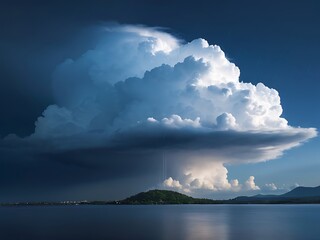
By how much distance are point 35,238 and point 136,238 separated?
31721 mm

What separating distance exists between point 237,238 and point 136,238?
3262 centimetres

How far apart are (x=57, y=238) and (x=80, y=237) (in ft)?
22.9

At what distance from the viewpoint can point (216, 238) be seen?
124 meters

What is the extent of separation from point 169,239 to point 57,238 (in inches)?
1357

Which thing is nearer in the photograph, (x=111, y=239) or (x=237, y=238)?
(x=111, y=239)

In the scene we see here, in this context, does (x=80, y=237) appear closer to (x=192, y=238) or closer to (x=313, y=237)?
(x=192, y=238)

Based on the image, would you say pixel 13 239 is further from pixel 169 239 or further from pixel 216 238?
pixel 216 238

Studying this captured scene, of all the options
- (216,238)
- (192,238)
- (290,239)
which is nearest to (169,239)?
(192,238)

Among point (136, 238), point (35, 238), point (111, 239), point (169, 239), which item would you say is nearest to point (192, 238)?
point (169, 239)

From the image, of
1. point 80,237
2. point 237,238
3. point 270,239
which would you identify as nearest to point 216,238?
point 237,238

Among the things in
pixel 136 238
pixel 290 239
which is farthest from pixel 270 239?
pixel 136 238

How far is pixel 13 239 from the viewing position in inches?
4633

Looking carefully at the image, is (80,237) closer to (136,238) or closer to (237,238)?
(136,238)

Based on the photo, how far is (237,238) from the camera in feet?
404
